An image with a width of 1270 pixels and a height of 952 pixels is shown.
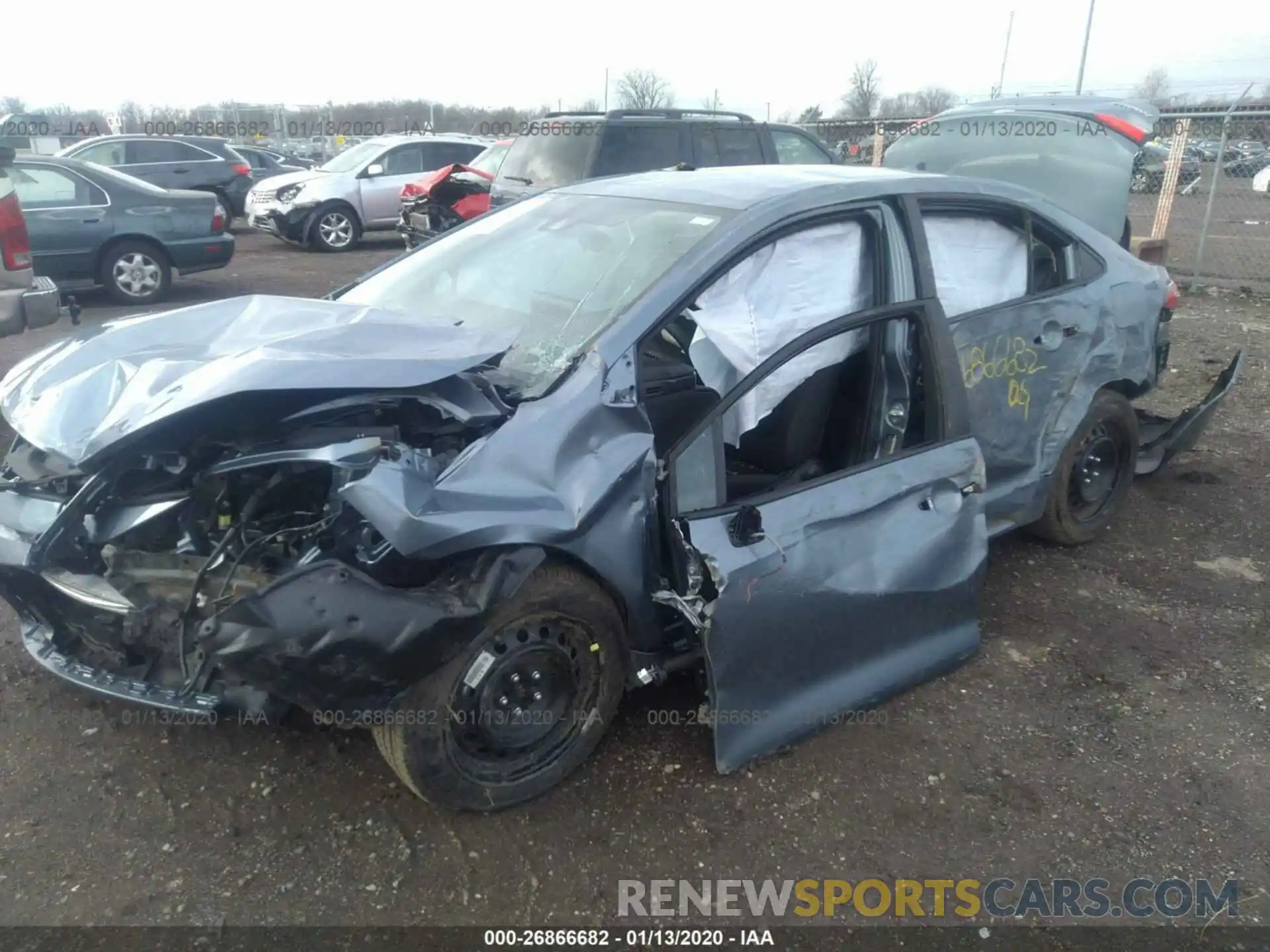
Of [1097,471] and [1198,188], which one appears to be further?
[1198,188]

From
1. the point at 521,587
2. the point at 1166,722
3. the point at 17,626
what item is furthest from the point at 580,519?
the point at 17,626

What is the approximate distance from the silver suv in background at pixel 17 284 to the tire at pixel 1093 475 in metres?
5.99

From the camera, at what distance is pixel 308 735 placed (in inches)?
117

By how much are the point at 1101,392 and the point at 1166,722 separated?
1.55 meters

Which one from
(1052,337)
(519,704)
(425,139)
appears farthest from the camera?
(425,139)

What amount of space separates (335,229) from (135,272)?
4.63 m

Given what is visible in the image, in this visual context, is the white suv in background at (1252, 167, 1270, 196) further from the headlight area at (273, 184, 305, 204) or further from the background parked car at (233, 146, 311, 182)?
the background parked car at (233, 146, 311, 182)

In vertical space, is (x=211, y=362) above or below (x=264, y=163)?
below

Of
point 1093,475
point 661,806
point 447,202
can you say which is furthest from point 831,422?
point 447,202

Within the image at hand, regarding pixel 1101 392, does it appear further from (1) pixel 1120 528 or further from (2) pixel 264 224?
(2) pixel 264 224

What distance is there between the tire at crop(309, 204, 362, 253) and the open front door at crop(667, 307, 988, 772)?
39.3 ft

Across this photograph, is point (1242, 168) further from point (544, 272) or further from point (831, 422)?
point (544, 272)

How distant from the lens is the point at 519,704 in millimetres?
2615

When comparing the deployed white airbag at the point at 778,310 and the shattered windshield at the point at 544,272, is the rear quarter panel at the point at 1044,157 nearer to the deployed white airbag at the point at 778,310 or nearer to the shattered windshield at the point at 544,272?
the deployed white airbag at the point at 778,310
